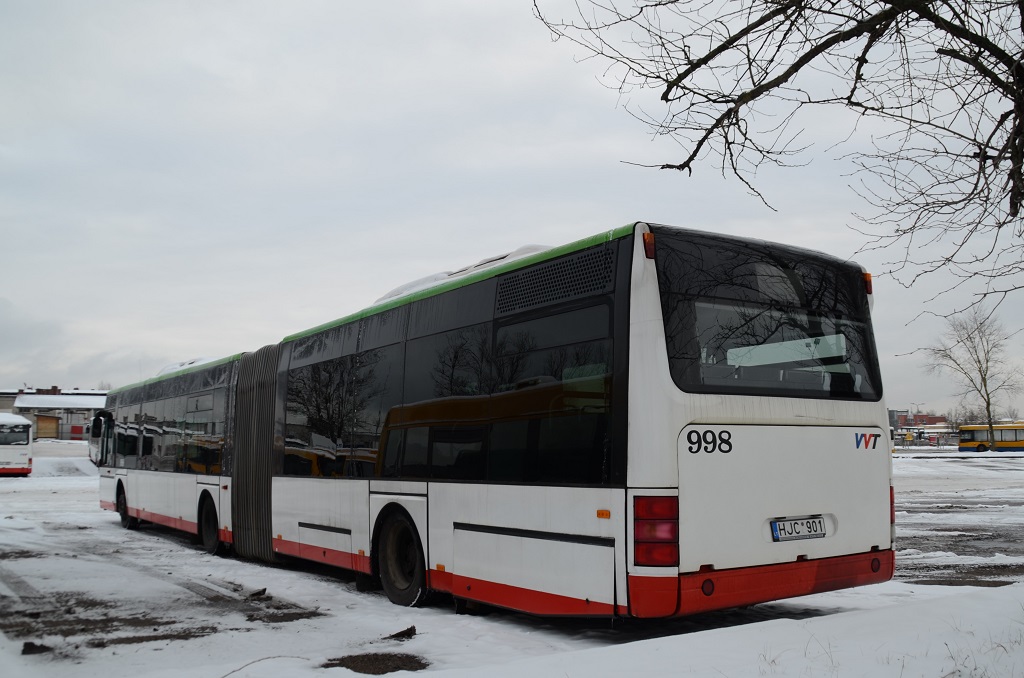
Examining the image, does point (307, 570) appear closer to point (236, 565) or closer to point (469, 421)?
point (236, 565)

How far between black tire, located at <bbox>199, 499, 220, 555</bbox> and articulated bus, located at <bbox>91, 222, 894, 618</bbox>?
522cm

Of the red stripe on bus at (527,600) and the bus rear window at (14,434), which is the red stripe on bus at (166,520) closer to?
the red stripe on bus at (527,600)

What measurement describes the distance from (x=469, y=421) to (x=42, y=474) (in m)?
47.6

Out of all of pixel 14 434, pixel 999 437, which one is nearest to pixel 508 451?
pixel 14 434

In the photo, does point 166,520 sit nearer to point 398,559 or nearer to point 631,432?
point 398,559

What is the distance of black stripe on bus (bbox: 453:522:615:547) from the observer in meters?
6.76

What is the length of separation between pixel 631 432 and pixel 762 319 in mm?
1557

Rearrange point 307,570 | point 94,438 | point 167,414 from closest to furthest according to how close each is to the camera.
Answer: point 307,570 → point 167,414 → point 94,438

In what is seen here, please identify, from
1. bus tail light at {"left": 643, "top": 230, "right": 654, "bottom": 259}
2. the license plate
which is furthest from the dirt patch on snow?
bus tail light at {"left": 643, "top": 230, "right": 654, "bottom": 259}

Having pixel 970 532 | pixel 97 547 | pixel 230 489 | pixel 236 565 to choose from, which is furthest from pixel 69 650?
pixel 970 532

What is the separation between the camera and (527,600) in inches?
295

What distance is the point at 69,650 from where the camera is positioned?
745 cm

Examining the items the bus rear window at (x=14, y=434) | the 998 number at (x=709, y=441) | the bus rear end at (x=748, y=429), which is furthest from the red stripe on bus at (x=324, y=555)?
the bus rear window at (x=14, y=434)

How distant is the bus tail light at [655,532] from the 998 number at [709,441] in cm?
43
